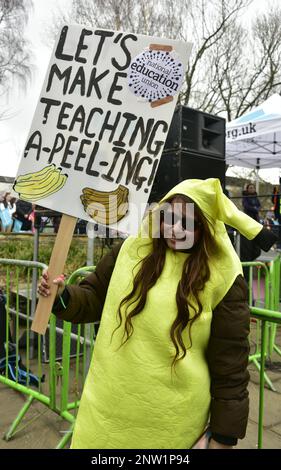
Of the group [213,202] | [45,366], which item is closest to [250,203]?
[45,366]

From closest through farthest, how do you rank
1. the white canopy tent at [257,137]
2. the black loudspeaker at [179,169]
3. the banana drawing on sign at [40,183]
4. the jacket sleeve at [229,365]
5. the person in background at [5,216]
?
the jacket sleeve at [229,365] → the banana drawing on sign at [40,183] → the black loudspeaker at [179,169] → the white canopy tent at [257,137] → the person in background at [5,216]

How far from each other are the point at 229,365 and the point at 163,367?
0.23 m

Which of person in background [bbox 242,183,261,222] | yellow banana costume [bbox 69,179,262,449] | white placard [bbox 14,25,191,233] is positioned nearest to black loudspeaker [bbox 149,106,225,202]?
white placard [bbox 14,25,191,233]

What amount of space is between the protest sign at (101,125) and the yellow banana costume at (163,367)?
0.94 ft

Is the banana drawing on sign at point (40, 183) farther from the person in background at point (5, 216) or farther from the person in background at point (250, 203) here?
the person in background at point (5, 216)

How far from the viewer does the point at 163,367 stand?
4.94 ft

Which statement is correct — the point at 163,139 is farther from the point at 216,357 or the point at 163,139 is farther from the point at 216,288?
the point at 216,357

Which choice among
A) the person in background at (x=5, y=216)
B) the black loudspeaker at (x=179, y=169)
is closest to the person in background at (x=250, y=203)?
the black loudspeaker at (x=179, y=169)

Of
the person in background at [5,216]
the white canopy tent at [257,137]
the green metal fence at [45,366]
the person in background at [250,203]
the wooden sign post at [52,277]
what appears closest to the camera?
the wooden sign post at [52,277]

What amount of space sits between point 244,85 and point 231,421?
1925 cm

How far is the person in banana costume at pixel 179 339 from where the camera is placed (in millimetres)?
1487

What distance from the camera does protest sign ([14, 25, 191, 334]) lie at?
1.74 m

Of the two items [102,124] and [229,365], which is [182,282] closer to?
[229,365]

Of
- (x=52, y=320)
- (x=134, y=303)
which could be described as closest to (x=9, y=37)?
(x=52, y=320)
